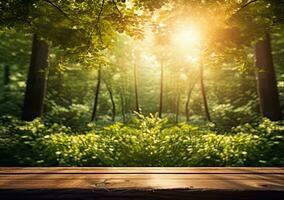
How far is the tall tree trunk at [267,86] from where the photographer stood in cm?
1198

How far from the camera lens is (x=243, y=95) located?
2169 cm

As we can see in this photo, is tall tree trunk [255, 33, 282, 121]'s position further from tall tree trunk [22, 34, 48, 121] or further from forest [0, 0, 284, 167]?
tall tree trunk [22, 34, 48, 121]

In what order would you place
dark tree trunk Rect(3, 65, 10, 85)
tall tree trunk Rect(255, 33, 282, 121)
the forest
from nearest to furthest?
1. the forest
2. tall tree trunk Rect(255, 33, 282, 121)
3. dark tree trunk Rect(3, 65, 10, 85)

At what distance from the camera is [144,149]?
27.6ft

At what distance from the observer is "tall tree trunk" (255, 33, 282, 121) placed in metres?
12.0

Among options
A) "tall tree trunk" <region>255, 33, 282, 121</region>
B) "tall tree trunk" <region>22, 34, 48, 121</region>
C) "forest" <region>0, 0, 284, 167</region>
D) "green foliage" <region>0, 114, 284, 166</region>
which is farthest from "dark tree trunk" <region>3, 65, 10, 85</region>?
"tall tree trunk" <region>255, 33, 282, 121</region>

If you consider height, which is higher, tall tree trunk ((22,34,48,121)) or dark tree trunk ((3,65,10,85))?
dark tree trunk ((3,65,10,85))

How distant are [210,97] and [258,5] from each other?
29916 millimetres

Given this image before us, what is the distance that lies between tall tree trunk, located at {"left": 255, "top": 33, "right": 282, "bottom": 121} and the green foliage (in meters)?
2.29

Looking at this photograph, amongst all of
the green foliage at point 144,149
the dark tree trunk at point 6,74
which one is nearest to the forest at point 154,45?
the green foliage at point 144,149

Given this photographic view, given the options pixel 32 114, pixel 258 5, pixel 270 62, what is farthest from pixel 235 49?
pixel 32 114

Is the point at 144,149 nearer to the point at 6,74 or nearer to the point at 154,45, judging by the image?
the point at 154,45

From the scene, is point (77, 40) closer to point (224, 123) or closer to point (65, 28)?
point (65, 28)

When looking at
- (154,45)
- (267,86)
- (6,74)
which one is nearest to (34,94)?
(154,45)
